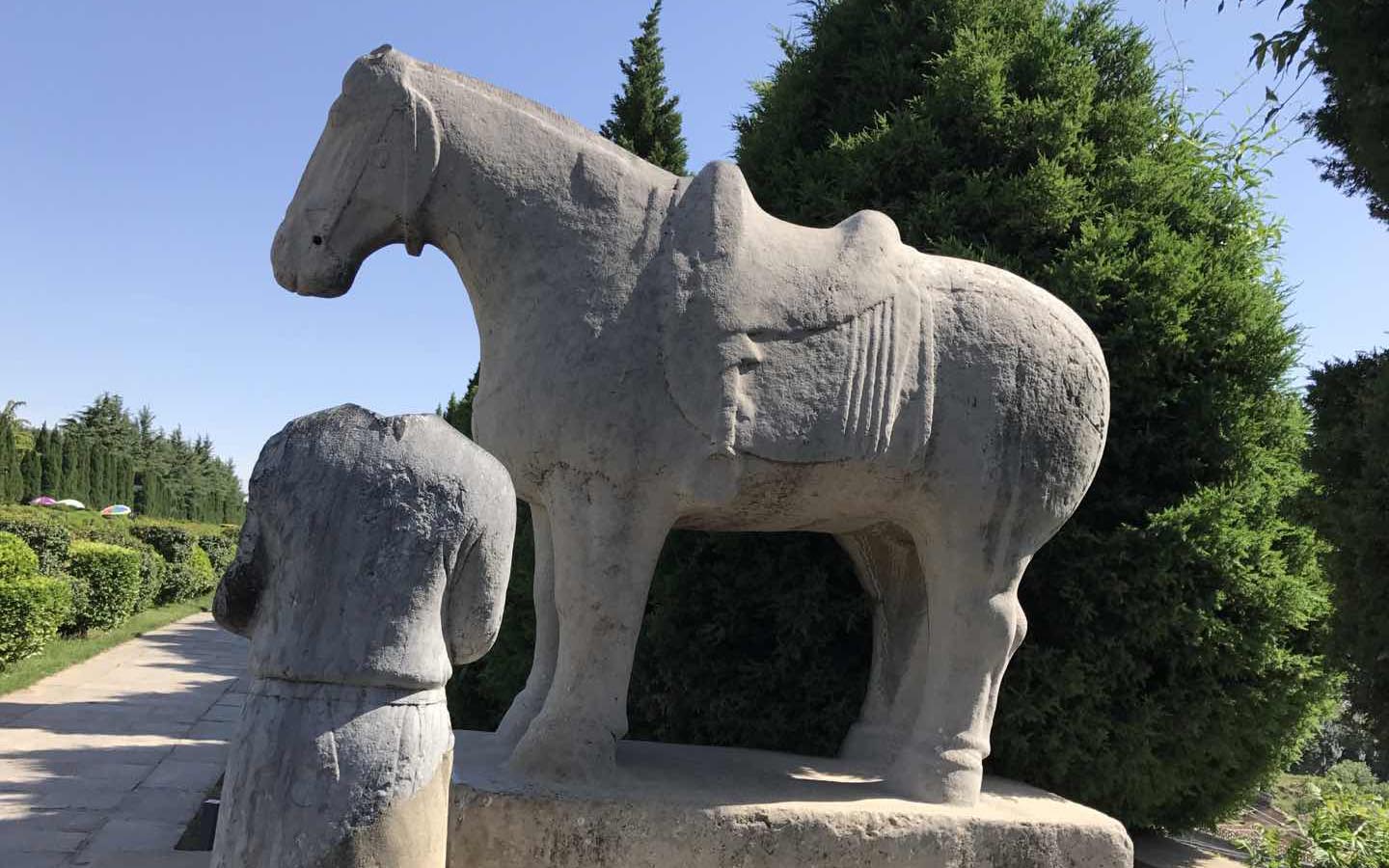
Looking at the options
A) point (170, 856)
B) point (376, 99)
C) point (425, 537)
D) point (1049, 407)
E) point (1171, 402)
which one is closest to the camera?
point (425, 537)

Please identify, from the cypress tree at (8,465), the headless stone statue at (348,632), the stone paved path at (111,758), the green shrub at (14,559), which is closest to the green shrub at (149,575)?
the stone paved path at (111,758)

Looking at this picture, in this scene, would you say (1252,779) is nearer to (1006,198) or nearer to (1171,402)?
(1171,402)

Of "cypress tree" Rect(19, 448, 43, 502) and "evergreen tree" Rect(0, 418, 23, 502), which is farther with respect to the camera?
"cypress tree" Rect(19, 448, 43, 502)

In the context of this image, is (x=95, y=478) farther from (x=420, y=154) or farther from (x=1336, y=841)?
(x=1336, y=841)

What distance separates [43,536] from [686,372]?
499 inches

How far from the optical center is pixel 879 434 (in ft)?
10.9

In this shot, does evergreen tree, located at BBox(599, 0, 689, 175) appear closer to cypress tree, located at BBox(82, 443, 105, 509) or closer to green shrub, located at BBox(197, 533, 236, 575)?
green shrub, located at BBox(197, 533, 236, 575)

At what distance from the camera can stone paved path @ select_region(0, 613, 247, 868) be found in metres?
4.92

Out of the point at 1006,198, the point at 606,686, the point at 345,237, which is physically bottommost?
the point at 606,686

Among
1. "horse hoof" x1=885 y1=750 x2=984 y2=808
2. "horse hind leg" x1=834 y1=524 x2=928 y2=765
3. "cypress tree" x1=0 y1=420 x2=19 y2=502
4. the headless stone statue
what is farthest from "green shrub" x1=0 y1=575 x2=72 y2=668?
"cypress tree" x1=0 y1=420 x2=19 y2=502

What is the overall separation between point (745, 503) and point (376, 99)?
1.69 meters

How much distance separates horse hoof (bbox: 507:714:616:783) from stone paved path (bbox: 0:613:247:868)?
1.81 meters

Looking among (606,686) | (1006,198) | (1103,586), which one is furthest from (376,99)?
(1103,586)

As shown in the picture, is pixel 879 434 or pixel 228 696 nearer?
pixel 879 434
